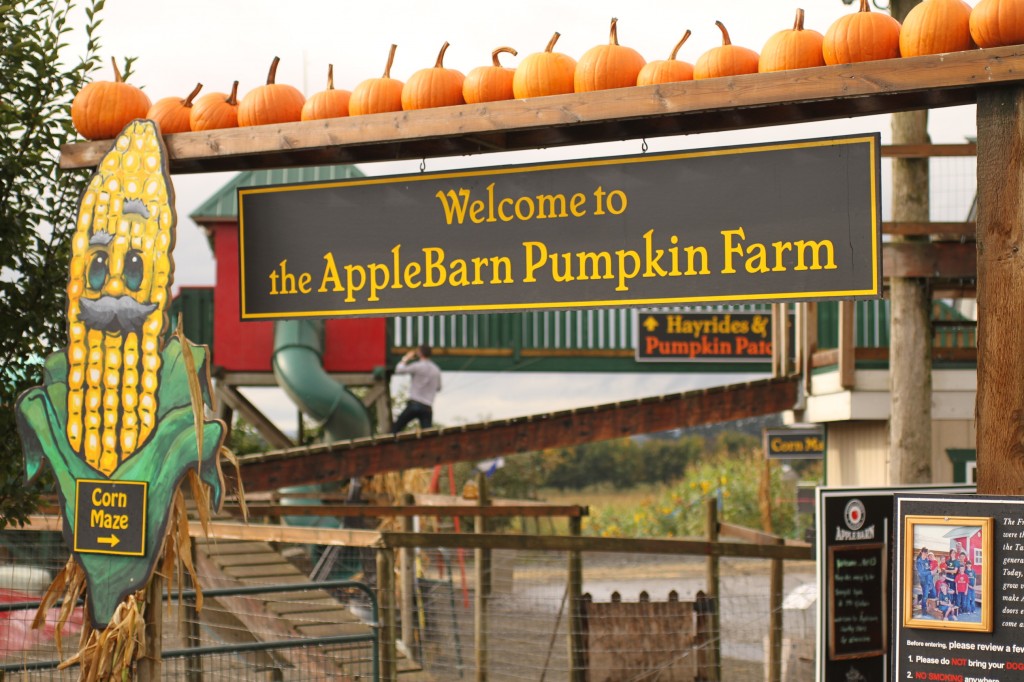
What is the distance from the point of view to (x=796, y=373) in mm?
15703

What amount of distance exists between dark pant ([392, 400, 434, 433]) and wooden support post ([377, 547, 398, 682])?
9662 millimetres

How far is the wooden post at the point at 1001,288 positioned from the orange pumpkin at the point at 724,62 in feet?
3.42

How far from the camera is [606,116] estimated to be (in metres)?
5.49

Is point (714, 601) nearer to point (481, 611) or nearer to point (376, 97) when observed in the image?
point (481, 611)

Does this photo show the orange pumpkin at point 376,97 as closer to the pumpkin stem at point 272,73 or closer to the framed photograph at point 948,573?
the pumpkin stem at point 272,73

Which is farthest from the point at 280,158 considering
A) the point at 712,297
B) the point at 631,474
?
the point at 631,474

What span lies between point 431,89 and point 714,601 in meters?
5.47

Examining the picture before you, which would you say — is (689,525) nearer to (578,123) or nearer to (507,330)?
(507,330)

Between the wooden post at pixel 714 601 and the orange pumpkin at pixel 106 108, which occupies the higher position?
the orange pumpkin at pixel 106 108

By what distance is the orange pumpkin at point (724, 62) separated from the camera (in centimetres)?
549

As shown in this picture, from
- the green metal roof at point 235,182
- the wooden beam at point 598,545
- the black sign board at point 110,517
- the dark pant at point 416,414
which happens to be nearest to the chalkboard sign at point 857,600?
the wooden beam at point 598,545

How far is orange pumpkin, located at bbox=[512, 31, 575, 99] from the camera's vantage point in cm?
572

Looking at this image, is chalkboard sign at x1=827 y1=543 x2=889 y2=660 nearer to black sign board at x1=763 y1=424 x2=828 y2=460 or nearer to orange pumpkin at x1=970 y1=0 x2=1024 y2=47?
orange pumpkin at x1=970 y1=0 x2=1024 y2=47

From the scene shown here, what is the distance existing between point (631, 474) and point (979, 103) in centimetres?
4652
